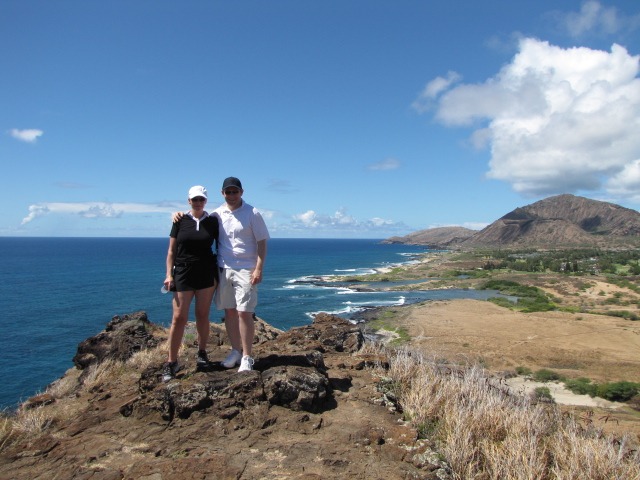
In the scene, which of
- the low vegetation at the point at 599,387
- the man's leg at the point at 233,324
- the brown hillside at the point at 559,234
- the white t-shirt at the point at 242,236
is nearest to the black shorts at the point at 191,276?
the white t-shirt at the point at 242,236

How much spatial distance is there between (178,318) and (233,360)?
943mm

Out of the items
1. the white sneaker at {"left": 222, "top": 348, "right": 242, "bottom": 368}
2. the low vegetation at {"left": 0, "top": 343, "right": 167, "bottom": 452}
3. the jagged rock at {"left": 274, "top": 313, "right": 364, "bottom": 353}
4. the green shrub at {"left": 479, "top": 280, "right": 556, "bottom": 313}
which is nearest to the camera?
the low vegetation at {"left": 0, "top": 343, "right": 167, "bottom": 452}

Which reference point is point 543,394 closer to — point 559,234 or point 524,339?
point 524,339

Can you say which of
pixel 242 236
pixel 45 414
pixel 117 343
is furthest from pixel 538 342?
pixel 45 414

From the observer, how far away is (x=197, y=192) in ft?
17.8

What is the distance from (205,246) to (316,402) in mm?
2391

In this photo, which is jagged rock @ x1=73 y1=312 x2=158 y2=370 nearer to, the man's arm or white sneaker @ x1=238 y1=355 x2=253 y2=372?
white sneaker @ x1=238 y1=355 x2=253 y2=372

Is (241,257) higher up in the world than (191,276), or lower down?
higher up

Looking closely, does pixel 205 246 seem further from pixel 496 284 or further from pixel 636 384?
pixel 496 284

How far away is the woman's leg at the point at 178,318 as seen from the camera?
17.9 feet

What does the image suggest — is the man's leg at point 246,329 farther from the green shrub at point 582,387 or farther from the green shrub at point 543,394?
the green shrub at point 582,387

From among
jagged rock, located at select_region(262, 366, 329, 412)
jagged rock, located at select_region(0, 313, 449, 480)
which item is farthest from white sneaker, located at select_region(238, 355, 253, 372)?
jagged rock, located at select_region(262, 366, 329, 412)

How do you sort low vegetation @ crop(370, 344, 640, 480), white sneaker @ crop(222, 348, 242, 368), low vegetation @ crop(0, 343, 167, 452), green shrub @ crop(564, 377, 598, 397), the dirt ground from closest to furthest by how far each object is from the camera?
low vegetation @ crop(370, 344, 640, 480), low vegetation @ crop(0, 343, 167, 452), white sneaker @ crop(222, 348, 242, 368), green shrub @ crop(564, 377, 598, 397), the dirt ground

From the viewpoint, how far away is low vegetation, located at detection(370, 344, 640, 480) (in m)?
3.81
